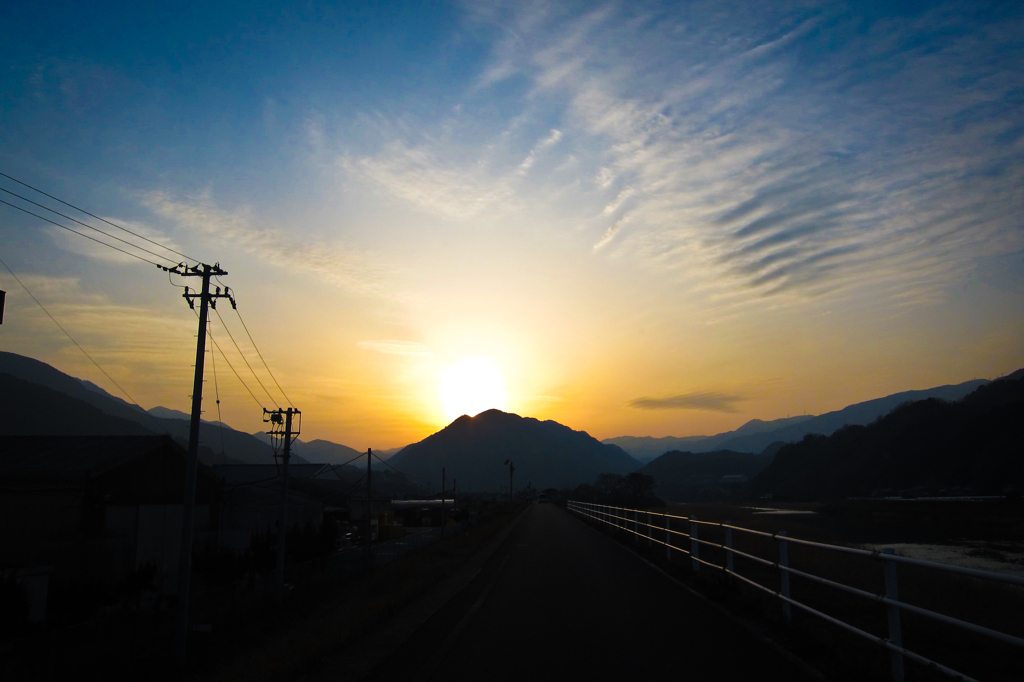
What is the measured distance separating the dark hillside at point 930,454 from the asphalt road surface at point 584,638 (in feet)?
204

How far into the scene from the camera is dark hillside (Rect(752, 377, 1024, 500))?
67.6 m

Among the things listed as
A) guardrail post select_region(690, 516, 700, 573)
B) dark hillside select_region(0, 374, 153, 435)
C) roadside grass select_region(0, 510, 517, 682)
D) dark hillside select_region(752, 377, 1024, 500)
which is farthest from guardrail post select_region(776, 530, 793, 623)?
dark hillside select_region(0, 374, 153, 435)

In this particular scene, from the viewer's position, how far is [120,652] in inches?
424

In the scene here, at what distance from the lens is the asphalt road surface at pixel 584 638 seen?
254 inches

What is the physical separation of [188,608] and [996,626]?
1444cm

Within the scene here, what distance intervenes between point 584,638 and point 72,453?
29.4 metres

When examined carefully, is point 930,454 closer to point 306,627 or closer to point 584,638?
point 306,627

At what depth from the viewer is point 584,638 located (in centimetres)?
794

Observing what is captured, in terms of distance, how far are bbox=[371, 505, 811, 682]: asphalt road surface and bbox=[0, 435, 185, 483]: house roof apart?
67.7 feet

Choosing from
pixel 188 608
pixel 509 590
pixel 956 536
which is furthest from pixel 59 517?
pixel 956 536

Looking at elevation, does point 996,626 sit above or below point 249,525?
above

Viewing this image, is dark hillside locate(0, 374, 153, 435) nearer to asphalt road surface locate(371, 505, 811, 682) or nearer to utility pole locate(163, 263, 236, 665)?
utility pole locate(163, 263, 236, 665)

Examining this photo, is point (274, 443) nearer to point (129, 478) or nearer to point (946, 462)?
point (129, 478)

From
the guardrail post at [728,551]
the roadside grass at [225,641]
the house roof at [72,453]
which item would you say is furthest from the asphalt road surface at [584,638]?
the house roof at [72,453]
